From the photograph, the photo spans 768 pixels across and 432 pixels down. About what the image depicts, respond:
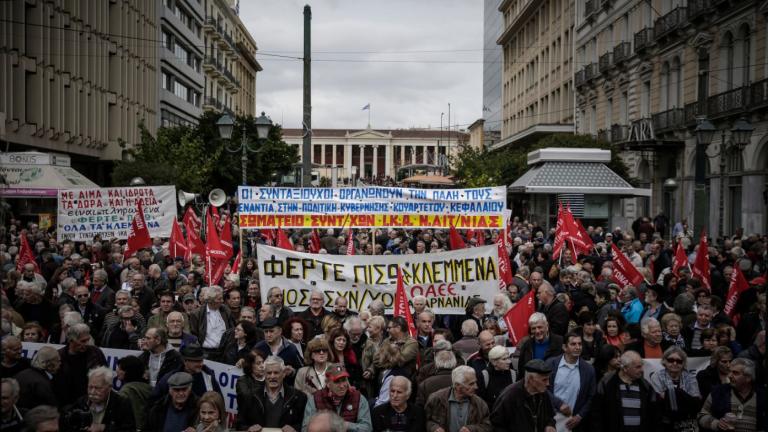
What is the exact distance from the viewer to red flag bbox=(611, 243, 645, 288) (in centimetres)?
1170

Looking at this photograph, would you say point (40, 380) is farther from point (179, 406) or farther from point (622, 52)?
point (622, 52)

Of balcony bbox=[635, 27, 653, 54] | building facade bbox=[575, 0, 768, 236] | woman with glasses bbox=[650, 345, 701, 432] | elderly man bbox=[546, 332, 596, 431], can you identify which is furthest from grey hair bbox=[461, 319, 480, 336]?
balcony bbox=[635, 27, 653, 54]

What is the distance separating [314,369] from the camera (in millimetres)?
6898

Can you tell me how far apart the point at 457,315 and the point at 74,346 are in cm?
533

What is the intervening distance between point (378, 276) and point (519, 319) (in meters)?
2.31

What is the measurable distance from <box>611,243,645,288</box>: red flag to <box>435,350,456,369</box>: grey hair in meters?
5.61

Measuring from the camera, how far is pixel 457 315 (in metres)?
11.1

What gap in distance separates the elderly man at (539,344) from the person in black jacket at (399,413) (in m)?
1.81

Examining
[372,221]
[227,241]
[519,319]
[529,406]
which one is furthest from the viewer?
[372,221]

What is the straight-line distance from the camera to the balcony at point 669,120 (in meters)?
32.8

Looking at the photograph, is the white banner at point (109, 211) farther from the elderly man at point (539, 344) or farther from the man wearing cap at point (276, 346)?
the elderly man at point (539, 344)

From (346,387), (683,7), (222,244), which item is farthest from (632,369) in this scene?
(683,7)

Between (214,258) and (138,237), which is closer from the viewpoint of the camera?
(214,258)

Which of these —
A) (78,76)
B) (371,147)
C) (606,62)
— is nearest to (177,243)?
(78,76)
